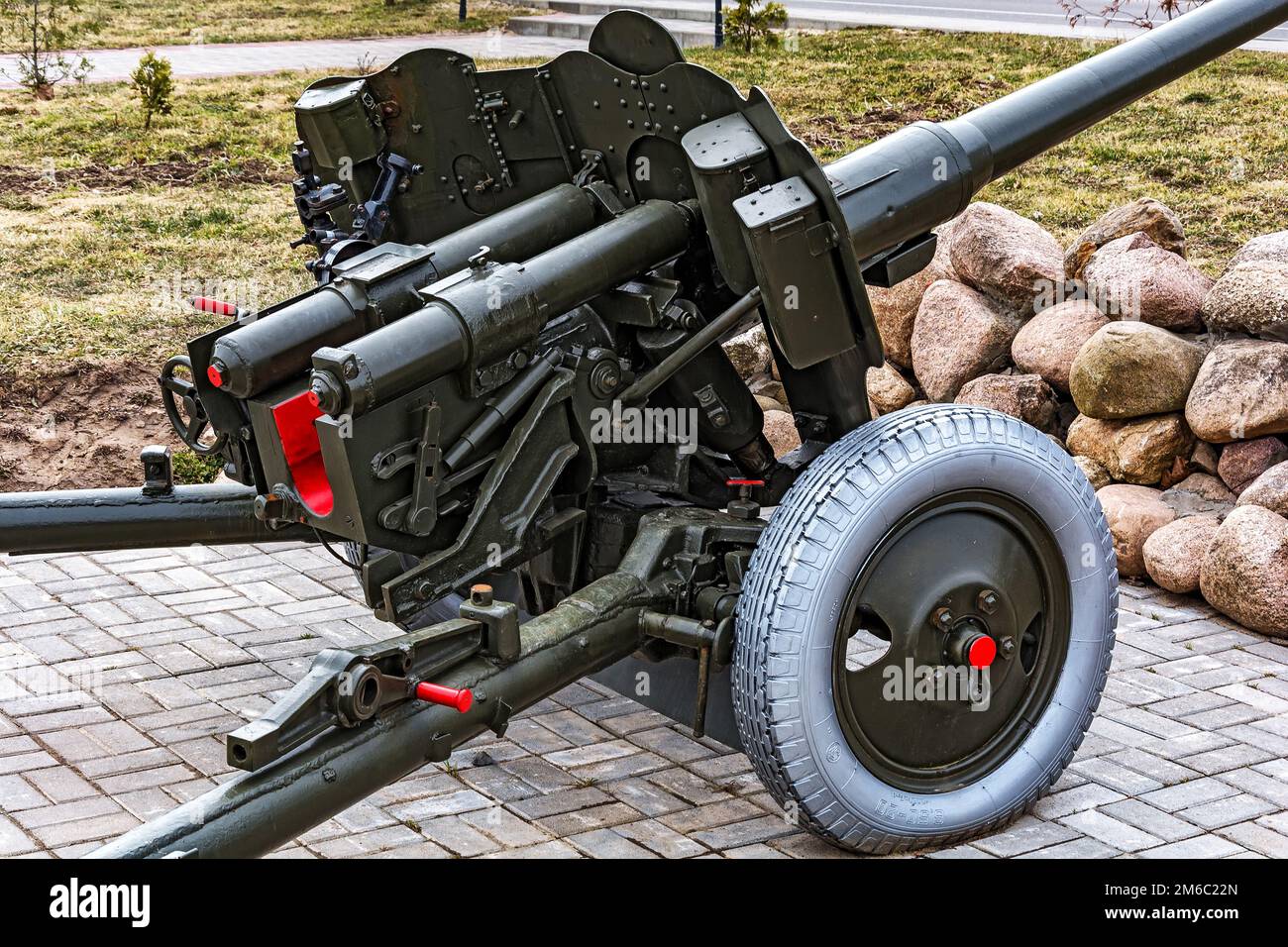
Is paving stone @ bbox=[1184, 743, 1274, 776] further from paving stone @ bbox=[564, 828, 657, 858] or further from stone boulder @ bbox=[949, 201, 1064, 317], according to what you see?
stone boulder @ bbox=[949, 201, 1064, 317]

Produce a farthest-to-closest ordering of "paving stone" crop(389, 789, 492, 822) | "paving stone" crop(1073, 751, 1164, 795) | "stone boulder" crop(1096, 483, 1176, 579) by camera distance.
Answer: "stone boulder" crop(1096, 483, 1176, 579) < "paving stone" crop(1073, 751, 1164, 795) < "paving stone" crop(389, 789, 492, 822)

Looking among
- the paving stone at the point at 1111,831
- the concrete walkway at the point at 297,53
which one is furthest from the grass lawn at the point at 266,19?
the paving stone at the point at 1111,831

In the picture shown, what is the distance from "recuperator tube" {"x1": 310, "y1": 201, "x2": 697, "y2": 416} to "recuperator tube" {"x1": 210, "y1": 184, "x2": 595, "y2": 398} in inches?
6.1

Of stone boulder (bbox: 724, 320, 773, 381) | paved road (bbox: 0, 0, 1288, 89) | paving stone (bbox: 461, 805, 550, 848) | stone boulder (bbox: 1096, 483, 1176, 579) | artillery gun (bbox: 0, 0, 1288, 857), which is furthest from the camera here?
paved road (bbox: 0, 0, 1288, 89)

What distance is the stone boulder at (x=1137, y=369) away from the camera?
20.0 feet

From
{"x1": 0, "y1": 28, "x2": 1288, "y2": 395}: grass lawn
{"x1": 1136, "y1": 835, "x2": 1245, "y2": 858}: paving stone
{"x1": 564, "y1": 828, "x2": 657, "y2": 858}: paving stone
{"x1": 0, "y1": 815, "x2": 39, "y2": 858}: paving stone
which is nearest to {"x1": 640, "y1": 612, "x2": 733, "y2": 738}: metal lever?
{"x1": 564, "y1": 828, "x2": 657, "y2": 858}: paving stone

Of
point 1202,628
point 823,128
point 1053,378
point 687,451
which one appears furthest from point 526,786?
point 823,128

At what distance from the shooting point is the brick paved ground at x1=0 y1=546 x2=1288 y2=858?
4.32 metres

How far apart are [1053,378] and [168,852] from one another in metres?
4.44

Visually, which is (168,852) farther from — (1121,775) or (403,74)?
(1121,775)

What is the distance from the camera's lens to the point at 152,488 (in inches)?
194

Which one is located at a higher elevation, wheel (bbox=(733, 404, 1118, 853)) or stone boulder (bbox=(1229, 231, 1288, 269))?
stone boulder (bbox=(1229, 231, 1288, 269))

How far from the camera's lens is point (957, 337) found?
6.89 m

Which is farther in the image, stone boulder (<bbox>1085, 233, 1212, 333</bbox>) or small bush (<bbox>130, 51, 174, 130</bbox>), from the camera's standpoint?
small bush (<bbox>130, 51, 174, 130</bbox>)
